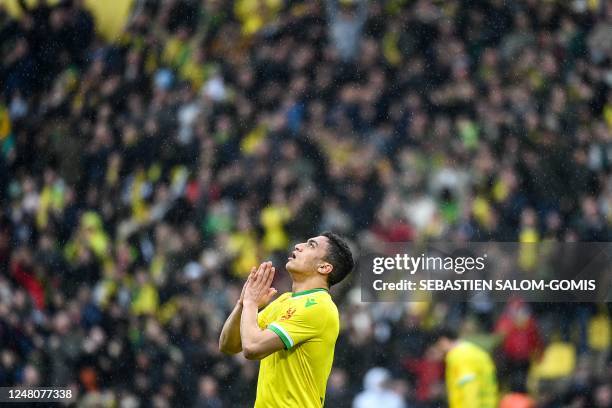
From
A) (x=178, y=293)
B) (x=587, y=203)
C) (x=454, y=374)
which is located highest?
(x=587, y=203)

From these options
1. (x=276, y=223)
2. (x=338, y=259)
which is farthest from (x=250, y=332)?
(x=276, y=223)

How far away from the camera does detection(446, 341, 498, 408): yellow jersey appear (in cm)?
639

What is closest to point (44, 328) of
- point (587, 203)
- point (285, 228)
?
point (285, 228)

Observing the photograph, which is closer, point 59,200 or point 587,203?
point 587,203

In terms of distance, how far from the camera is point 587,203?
6527 millimetres

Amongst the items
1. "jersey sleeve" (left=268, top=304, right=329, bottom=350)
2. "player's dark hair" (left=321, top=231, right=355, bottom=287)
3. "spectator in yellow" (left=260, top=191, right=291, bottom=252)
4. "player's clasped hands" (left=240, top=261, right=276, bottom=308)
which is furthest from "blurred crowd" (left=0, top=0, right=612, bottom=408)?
"player's clasped hands" (left=240, top=261, right=276, bottom=308)

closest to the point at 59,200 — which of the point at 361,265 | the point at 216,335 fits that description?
the point at 216,335

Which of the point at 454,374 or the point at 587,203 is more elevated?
the point at 587,203

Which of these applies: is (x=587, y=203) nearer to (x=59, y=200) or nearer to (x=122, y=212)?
(x=122, y=212)

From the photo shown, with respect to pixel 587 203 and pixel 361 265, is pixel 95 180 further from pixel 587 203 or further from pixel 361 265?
pixel 587 203

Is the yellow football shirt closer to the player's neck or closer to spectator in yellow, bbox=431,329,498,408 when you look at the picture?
the player's neck

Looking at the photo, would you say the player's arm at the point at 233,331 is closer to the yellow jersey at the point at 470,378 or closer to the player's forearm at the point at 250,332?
the player's forearm at the point at 250,332

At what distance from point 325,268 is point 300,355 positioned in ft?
1.13

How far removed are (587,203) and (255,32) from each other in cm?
246
